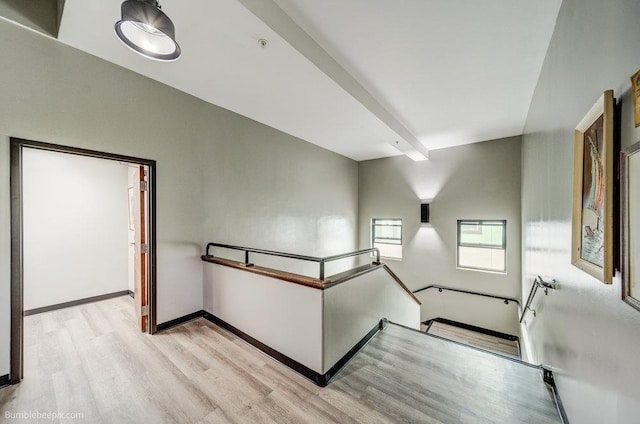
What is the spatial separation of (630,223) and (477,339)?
210 inches

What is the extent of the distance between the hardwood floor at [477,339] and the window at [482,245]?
55.4 inches

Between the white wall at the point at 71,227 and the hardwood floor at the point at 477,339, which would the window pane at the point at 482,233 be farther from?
the white wall at the point at 71,227

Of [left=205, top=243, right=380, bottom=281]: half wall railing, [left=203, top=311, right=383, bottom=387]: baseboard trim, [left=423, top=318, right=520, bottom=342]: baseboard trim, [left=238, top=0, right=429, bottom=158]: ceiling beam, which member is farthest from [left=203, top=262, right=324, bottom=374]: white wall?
[left=423, top=318, right=520, bottom=342]: baseboard trim

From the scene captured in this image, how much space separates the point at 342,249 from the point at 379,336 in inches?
139

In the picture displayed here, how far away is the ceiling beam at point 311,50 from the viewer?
6.01 ft

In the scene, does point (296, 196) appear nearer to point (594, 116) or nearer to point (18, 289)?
point (18, 289)

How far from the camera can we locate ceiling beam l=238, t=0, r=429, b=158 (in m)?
1.83

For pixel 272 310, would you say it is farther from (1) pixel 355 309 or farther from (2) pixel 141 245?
(2) pixel 141 245

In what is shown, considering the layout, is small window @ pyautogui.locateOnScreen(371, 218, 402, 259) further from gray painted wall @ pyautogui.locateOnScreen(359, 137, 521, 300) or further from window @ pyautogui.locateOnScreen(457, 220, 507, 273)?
window @ pyautogui.locateOnScreen(457, 220, 507, 273)

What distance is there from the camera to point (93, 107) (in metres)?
2.38

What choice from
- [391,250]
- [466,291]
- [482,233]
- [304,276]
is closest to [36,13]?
[304,276]

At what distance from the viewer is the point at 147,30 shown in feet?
4.91

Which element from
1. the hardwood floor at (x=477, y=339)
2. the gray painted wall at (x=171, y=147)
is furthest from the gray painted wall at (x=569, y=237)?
the gray painted wall at (x=171, y=147)

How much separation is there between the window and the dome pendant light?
599 cm
